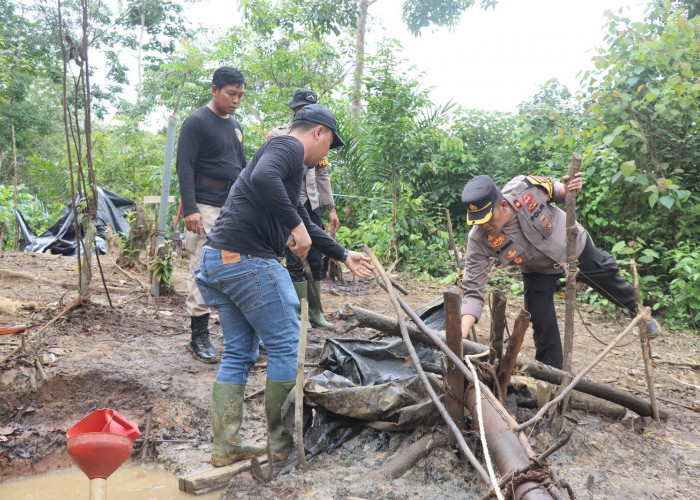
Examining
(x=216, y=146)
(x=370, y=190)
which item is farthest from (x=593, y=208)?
(x=216, y=146)

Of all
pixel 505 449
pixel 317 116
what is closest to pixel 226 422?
pixel 505 449

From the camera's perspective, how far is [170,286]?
5.44 meters

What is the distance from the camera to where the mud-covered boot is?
3689 millimetres

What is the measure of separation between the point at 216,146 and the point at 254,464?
7.17ft

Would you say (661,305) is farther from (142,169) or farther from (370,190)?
(142,169)

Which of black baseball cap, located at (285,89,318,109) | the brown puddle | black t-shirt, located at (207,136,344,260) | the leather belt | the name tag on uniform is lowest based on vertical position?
the brown puddle

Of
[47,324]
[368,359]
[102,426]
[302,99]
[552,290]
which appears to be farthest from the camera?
[302,99]

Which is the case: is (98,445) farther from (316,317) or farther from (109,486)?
(316,317)

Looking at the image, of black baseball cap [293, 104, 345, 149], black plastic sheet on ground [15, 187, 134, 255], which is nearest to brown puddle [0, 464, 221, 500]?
black baseball cap [293, 104, 345, 149]

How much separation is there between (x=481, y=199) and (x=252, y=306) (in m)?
1.32

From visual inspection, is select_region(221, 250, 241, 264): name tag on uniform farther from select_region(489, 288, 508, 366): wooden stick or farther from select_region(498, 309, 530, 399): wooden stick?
select_region(498, 309, 530, 399): wooden stick

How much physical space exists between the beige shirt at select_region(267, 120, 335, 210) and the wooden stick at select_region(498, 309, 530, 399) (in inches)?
89.4

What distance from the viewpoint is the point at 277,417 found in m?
2.48

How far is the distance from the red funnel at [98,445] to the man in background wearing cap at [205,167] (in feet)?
5.98
